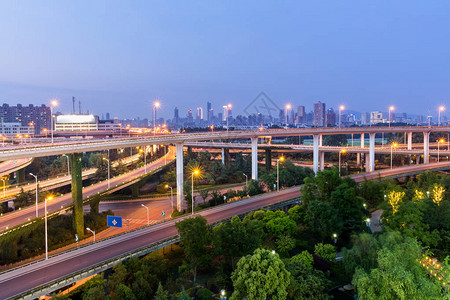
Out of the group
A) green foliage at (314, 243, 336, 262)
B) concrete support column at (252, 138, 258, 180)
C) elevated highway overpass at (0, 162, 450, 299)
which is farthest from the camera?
concrete support column at (252, 138, 258, 180)

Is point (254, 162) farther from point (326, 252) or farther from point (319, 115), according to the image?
point (319, 115)

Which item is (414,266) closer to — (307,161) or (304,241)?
(304,241)

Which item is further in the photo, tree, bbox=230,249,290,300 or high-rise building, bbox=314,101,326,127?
high-rise building, bbox=314,101,326,127

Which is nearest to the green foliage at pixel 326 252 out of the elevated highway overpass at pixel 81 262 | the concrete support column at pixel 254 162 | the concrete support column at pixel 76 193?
the elevated highway overpass at pixel 81 262

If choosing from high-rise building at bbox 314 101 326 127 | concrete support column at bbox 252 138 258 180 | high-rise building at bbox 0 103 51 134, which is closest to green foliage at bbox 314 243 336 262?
concrete support column at bbox 252 138 258 180

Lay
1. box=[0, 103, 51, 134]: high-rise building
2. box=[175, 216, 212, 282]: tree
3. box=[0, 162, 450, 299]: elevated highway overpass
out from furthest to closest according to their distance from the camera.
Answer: box=[0, 103, 51, 134]: high-rise building
box=[175, 216, 212, 282]: tree
box=[0, 162, 450, 299]: elevated highway overpass

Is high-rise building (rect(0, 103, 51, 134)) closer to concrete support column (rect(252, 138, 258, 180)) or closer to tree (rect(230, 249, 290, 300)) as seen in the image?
concrete support column (rect(252, 138, 258, 180))
